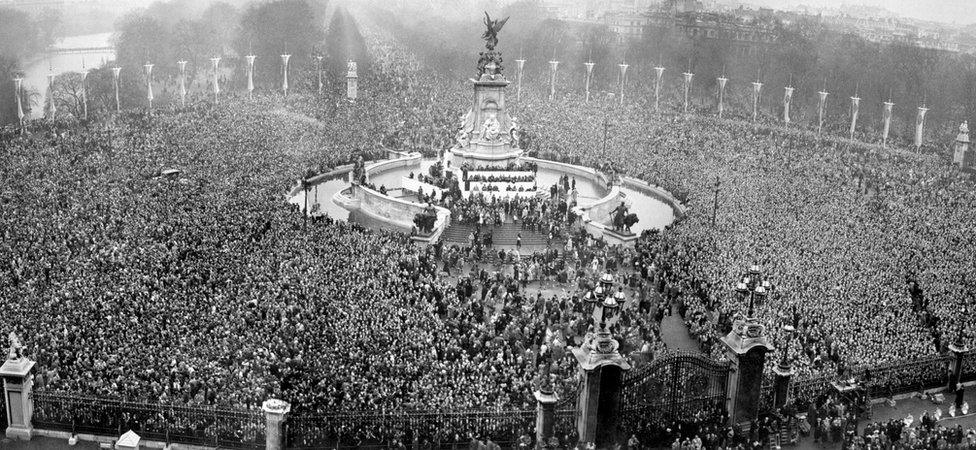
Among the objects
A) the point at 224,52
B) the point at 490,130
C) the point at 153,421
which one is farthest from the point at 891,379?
the point at 224,52

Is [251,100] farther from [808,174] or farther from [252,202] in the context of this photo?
[808,174]

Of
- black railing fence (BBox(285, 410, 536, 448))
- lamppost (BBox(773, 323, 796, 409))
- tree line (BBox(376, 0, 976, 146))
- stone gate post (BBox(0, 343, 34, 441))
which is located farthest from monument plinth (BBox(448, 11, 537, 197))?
tree line (BBox(376, 0, 976, 146))

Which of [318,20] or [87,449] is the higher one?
[318,20]

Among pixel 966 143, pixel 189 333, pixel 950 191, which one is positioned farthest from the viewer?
pixel 966 143

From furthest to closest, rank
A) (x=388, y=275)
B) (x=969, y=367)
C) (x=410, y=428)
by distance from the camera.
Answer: (x=388, y=275), (x=969, y=367), (x=410, y=428)

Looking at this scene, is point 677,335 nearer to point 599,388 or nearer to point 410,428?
point 599,388

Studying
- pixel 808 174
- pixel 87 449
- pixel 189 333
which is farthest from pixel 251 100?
pixel 87 449
